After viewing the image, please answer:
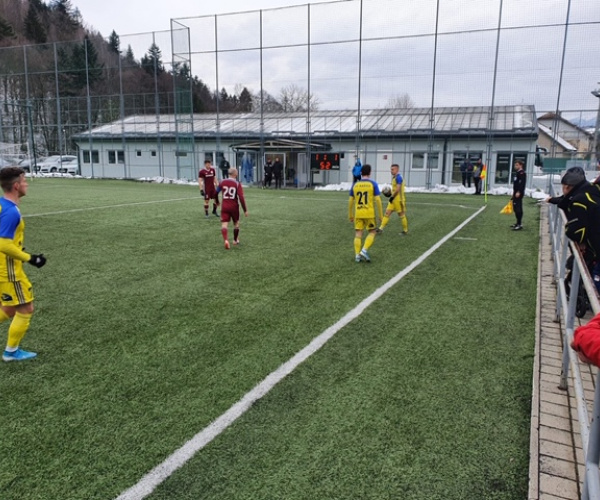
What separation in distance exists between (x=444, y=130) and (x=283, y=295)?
24.6 m

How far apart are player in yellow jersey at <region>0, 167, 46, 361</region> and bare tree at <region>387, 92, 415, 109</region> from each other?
89.0ft

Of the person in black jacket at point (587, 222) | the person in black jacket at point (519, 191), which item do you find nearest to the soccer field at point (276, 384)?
the person in black jacket at point (587, 222)

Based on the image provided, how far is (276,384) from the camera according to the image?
3.92m

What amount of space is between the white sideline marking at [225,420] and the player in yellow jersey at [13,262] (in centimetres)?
213

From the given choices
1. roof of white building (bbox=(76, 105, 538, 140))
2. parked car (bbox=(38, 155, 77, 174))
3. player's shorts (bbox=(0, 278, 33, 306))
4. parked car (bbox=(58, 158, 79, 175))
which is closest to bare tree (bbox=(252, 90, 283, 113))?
roof of white building (bbox=(76, 105, 538, 140))

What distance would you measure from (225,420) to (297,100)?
31.3 m

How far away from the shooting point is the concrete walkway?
271cm

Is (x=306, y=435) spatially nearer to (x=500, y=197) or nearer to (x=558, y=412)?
(x=558, y=412)

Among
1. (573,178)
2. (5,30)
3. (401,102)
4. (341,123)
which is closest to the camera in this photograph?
(573,178)

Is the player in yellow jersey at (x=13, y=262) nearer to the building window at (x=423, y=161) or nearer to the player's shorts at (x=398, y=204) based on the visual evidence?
the player's shorts at (x=398, y=204)

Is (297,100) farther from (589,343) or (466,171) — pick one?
(589,343)

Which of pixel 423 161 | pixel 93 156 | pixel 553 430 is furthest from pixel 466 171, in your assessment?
pixel 93 156

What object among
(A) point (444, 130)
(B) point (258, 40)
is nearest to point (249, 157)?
(B) point (258, 40)

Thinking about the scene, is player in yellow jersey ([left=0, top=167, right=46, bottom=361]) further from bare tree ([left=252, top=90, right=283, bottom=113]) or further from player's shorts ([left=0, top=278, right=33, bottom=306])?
bare tree ([left=252, top=90, right=283, bottom=113])
